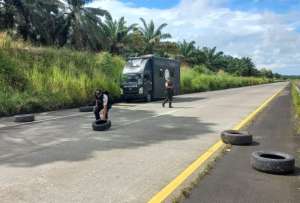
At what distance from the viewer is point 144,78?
78.5 feet

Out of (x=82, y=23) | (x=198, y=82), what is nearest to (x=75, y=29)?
(x=82, y=23)

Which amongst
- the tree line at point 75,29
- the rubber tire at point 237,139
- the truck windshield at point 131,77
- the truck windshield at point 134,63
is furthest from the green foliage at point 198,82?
the rubber tire at point 237,139

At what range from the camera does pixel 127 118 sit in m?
14.2

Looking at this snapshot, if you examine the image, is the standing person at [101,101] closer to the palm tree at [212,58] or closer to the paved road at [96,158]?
the paved road at [96,158]

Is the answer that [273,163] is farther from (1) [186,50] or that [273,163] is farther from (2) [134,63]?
(1) [186,50]

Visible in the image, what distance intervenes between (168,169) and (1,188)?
105 inches

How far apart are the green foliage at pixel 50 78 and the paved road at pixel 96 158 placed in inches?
195

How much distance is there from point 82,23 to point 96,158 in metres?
35.5

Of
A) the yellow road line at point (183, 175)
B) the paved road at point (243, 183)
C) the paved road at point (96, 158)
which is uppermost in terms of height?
the paved road at point (96, 158)

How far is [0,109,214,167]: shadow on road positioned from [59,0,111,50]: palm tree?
28993mm

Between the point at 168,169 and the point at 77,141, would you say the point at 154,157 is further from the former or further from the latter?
the point at 77,141

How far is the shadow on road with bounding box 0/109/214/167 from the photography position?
761 cm

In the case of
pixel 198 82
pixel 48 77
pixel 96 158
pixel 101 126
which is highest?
pixel 48 77

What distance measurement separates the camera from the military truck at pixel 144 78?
23625 millimetres
